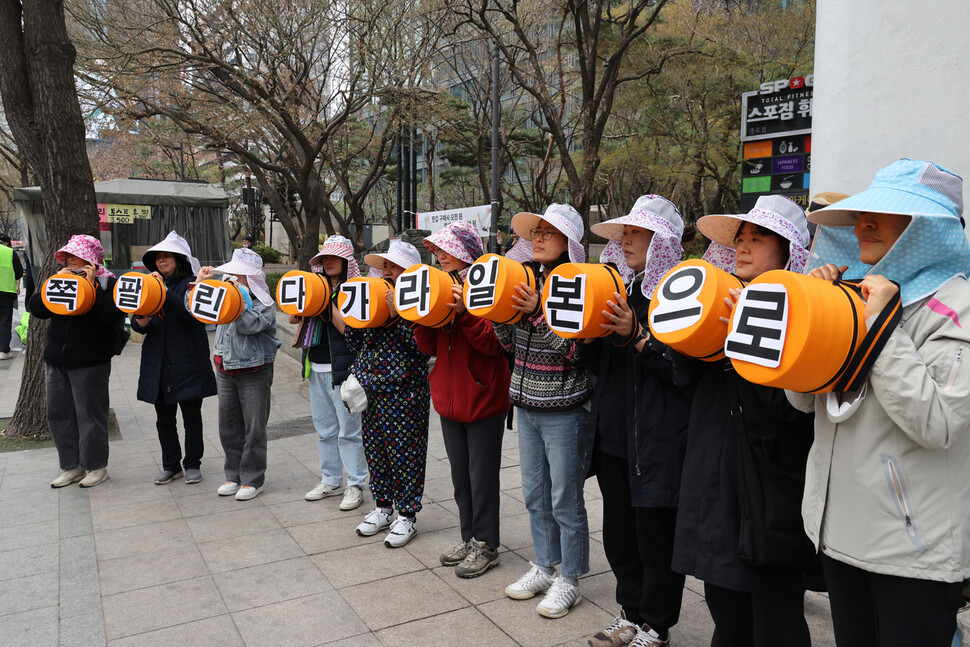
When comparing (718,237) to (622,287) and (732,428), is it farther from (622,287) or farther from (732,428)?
(732,428)

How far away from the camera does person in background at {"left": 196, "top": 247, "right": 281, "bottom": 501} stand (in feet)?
17.3

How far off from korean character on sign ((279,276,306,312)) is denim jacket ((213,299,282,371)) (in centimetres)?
52

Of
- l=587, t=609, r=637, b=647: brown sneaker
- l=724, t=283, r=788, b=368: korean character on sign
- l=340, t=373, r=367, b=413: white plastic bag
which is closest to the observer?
l=724, t=283, r=788, b=368: korean character on sign

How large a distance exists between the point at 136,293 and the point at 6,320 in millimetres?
9433

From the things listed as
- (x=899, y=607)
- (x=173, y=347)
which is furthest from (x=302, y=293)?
(x=899, y=607)

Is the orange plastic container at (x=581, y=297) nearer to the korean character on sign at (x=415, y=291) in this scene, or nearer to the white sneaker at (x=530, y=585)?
the korean character on sign at (x=415, y=291)

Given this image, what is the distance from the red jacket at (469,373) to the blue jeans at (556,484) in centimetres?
37

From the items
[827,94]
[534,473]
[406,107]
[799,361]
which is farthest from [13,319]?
[799,361]

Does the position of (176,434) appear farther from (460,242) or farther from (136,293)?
(460,242)

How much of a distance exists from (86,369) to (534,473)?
383 centimetres

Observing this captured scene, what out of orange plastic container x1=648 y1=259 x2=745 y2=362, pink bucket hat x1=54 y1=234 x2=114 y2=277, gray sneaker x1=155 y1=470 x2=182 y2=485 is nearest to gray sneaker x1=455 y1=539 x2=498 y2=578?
orange plastic container x1=648 y1=259 x2=745 y2=362

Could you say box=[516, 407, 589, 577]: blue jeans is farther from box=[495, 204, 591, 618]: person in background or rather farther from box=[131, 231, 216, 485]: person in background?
box=[131, 231, 216, 485]: person in background

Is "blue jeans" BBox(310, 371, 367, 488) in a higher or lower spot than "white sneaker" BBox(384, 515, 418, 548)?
higher

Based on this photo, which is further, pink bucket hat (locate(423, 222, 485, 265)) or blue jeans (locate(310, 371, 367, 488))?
blue jeans (locate(310, 371, 367, 488))
